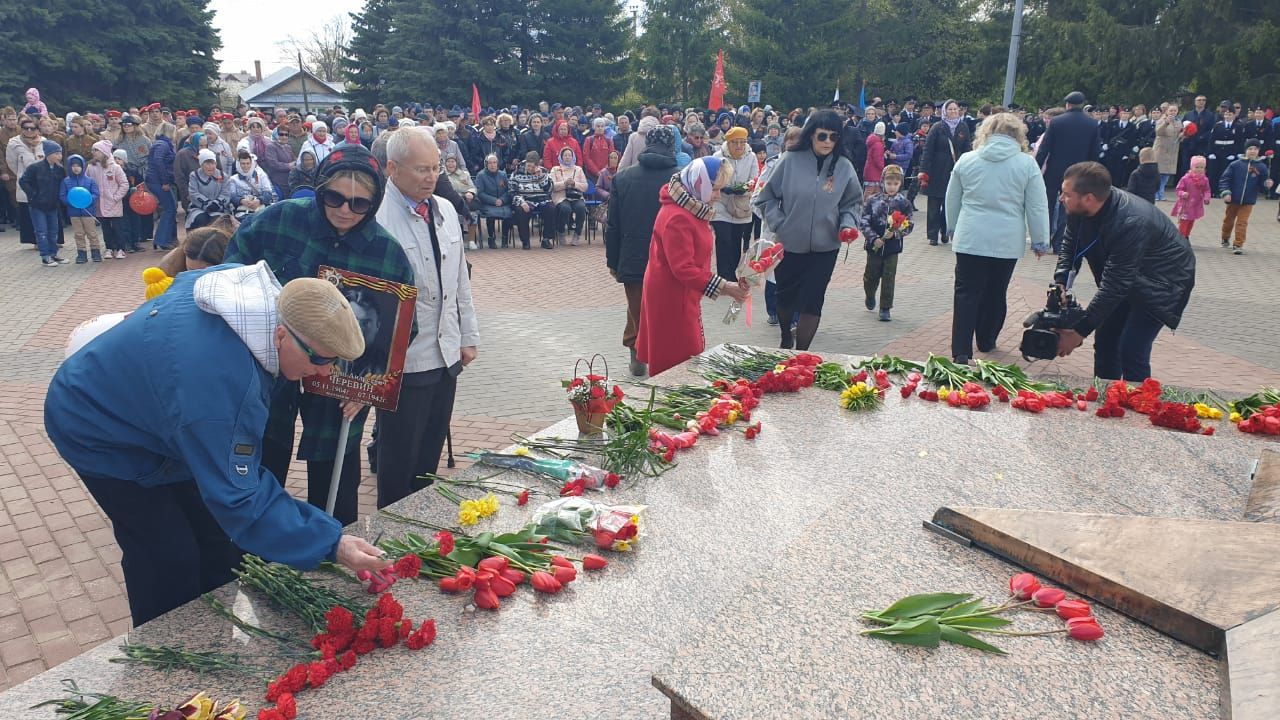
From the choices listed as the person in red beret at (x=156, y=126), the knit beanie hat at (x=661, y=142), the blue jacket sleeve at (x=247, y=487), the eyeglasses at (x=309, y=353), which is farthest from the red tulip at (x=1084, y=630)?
the person in red beret at (x=156, y=126)

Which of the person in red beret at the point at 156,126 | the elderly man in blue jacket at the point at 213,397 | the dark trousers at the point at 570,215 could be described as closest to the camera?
the elderly man in blue jacket at the point at 213,397

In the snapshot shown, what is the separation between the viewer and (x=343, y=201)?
→ 345 cm

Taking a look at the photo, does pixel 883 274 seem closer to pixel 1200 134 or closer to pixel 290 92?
pixel 1200 134

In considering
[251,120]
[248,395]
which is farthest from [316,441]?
[251,120]

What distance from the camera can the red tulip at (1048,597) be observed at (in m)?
2.43

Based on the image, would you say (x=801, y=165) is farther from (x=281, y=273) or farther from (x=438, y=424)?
(x=281, y=273)

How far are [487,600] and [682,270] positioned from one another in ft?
9.42

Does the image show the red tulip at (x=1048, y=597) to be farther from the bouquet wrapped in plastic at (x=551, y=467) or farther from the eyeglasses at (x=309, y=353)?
the eyeglasses at (x=309, y=353)

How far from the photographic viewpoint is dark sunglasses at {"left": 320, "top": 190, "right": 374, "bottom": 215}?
3.44m

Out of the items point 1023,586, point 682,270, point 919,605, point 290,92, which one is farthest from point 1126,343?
point 290,92

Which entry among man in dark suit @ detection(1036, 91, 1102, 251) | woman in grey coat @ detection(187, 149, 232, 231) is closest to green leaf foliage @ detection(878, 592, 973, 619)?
man in dark suit @ detection(1036, 91, 1102, 251)

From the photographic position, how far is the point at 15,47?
89.0 ft

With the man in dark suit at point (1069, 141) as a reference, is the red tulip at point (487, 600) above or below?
below

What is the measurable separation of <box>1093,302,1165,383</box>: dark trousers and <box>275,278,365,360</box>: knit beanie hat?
474cm
